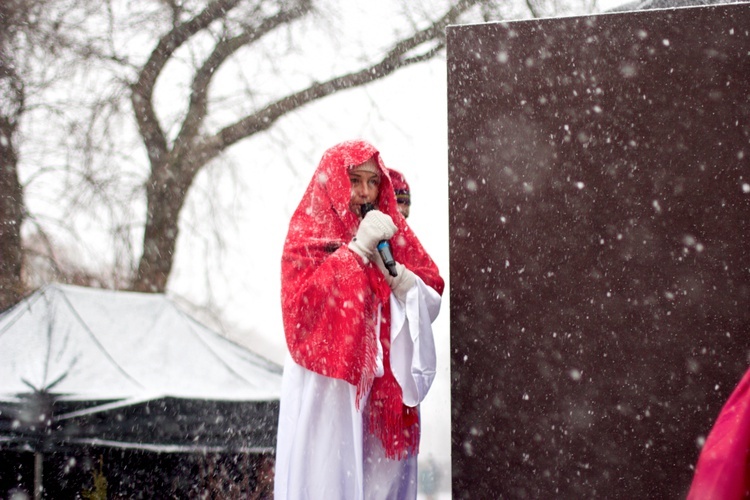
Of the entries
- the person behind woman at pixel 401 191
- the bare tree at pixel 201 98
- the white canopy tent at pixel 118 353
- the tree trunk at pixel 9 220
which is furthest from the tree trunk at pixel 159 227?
the person behind woman at pixel 401 191

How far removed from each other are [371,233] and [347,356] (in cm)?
45

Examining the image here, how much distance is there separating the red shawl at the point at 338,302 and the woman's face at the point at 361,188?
59 mm

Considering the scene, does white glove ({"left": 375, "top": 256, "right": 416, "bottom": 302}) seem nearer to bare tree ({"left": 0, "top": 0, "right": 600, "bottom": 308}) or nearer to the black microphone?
the black microphone

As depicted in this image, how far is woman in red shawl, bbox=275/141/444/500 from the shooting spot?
316 centimetres

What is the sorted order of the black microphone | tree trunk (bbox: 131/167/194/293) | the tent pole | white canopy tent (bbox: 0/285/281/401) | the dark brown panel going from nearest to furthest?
the dark brown panel, the black microphone, the tent pole, white canopy tent (bbox: 0/285/281/401), tree trunk (bbox: 131/167/194/293)

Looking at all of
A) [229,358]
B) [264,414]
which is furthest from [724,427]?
[229,358]

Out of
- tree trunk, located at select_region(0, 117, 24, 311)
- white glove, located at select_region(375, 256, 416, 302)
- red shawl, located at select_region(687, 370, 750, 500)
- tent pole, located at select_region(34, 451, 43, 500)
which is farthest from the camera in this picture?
tree trunk, located at select_region(0, 117, 24, 311)

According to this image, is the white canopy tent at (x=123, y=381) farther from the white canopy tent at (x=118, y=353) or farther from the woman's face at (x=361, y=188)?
the woman's face at (x=361, y=188)

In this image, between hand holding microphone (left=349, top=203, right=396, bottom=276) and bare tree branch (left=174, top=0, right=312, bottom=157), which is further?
bare tree branch (left=174, top=0, right=312, bottom=157)

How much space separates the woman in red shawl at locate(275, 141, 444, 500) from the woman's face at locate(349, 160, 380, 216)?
0.22ft

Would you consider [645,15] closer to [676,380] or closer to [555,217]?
[555,217]

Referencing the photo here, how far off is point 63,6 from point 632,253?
8.02 meters

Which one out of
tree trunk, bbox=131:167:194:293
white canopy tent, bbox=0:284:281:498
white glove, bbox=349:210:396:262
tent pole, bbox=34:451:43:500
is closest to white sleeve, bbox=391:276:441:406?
white glove, bbox=349:210:396:262

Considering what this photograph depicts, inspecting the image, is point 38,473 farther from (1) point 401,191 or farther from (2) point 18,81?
(2) point 18,81
